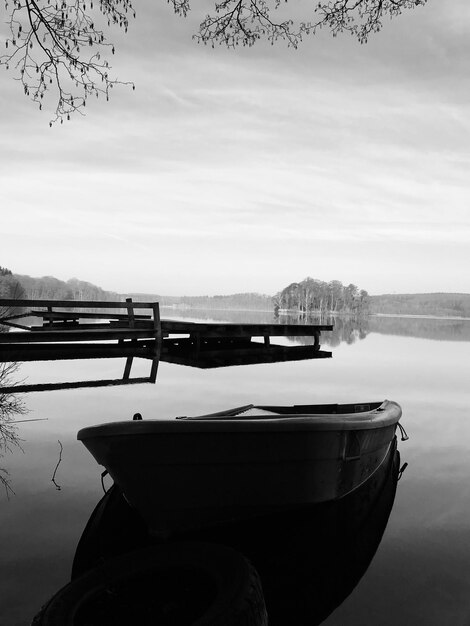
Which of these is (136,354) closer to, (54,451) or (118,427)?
(54,451)

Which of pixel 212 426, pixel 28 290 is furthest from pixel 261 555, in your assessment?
pixel 28 290

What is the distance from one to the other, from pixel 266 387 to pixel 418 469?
28.3 feet

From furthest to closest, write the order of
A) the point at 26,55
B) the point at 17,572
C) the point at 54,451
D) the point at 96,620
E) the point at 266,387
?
the point at 266,387 < the point at 54,451 < the point at 26,55 < the point at 17,572 < the point at 96,620

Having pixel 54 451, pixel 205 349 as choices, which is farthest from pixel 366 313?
pixel 54 451

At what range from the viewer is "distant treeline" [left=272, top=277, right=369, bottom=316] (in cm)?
16500

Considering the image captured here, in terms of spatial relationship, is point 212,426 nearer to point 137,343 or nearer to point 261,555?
point 261,555

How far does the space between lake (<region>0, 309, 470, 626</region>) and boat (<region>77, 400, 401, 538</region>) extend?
959mm

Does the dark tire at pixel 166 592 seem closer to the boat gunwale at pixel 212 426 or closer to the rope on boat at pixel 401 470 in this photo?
the boat gunwale at pixel 212 426

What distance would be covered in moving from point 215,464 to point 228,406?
334 inches

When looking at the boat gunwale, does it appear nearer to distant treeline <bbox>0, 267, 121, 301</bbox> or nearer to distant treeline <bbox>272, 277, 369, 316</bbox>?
distant treeline <bbox>0, 267, 121, 301</bbox>

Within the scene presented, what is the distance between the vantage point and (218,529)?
4844 millimetres

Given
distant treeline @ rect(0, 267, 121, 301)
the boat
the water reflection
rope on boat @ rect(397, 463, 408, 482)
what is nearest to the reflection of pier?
the water reflection

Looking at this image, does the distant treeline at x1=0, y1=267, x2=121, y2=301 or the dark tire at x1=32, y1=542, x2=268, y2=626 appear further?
the distant treeline at x1=0, y1=267, x2=121, y2=301

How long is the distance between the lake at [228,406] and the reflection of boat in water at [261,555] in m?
0.17
